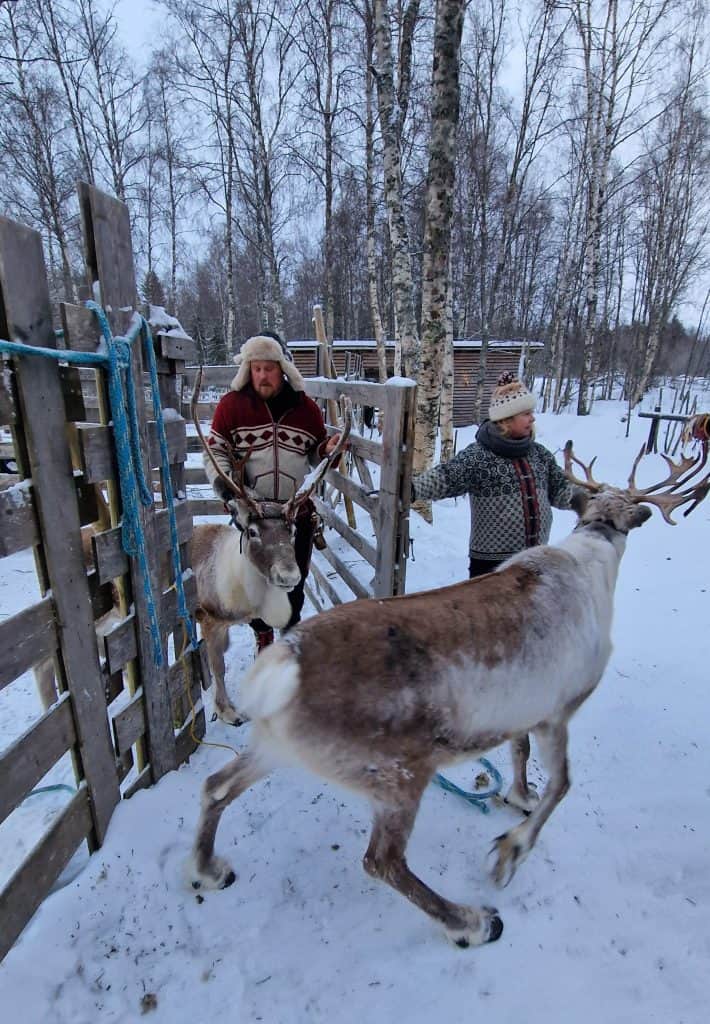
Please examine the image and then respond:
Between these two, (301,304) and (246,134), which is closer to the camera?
(246,134)

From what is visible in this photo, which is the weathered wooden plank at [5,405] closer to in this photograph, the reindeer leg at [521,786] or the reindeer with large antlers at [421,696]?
the reindeer with large antlers at [421,696]

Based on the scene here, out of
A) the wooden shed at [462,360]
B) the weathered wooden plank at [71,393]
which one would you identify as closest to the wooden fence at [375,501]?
the weathered wooden plank at [71,393]

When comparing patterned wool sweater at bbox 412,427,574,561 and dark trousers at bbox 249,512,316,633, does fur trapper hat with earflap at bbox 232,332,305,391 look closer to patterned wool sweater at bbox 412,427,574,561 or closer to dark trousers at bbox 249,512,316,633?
dark trousers at bbox 249,512,316,633

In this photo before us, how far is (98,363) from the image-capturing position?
2041 mm

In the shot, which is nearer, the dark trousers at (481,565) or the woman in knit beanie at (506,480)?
the woman in knit beanie at (506,480)

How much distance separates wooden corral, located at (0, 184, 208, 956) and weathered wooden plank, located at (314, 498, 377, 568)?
66.3 inches

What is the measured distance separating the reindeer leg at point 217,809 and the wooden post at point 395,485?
1606 mm

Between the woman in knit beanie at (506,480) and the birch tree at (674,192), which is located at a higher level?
the birch tree at (674,192)

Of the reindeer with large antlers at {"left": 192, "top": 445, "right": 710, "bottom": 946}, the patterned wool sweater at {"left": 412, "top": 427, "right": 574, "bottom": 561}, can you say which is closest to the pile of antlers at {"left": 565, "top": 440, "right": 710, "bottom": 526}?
the patterned wool sweater at {"left": 412, "top": 427, "right": 574, "bottom": 561}

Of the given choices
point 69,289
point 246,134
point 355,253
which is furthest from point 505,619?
point 355,253

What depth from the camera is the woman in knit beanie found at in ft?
9.79

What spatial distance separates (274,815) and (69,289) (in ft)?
61.5

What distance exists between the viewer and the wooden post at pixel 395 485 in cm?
310

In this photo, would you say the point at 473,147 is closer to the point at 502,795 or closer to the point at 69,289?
the point at 69,289
